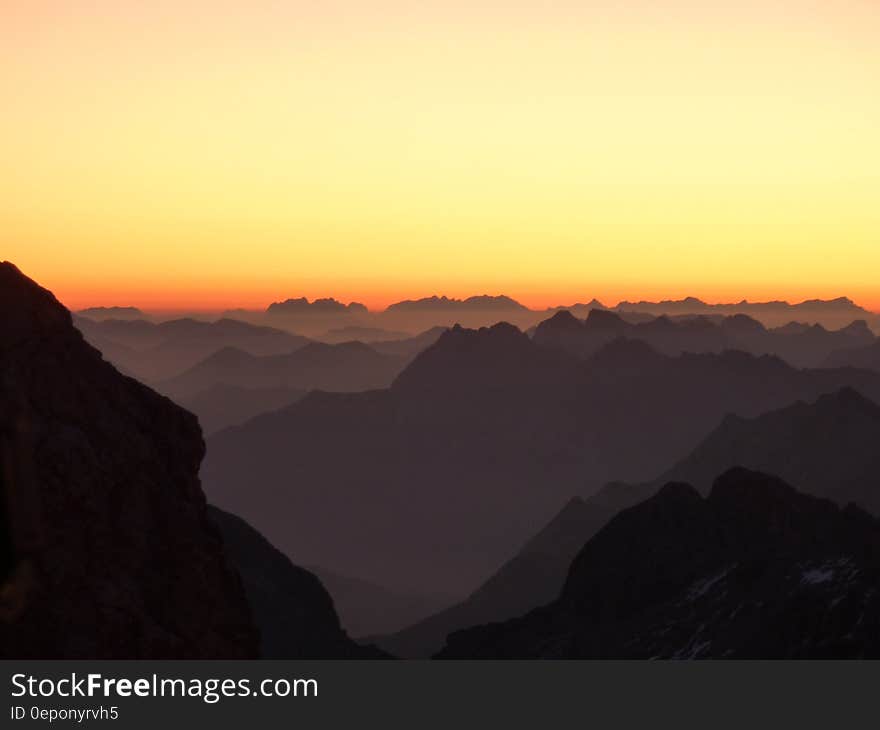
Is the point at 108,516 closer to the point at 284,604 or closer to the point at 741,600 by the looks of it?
the point at 284,604

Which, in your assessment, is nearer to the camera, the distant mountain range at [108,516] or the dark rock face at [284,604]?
the distant mountain range at [108,516]

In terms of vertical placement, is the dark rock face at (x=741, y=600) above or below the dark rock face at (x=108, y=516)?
below

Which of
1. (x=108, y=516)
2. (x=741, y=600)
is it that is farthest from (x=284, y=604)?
(x=108, y=516)

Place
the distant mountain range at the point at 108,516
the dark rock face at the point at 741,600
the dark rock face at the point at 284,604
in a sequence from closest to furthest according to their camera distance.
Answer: the distant mountain range at the point at 108,516
the dark rock face at the point at 741,600
the dark rock face at the point at 284,604

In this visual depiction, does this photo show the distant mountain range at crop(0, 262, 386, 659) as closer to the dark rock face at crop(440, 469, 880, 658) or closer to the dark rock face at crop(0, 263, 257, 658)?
the dark rock face at crop(0, 263, 257, 658)

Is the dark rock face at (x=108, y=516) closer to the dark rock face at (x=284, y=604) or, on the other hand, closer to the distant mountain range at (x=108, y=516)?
the distant mountain range at (x=108, y=516)

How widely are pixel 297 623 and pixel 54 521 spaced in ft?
339

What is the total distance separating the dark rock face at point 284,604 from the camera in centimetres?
15962

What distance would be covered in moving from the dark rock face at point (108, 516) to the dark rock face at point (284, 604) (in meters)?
82.7

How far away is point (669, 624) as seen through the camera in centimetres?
16688

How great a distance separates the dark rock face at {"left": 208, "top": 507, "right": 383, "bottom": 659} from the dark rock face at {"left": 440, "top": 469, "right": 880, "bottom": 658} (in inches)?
1152

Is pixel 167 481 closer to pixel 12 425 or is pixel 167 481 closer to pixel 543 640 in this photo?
pixel 12 425

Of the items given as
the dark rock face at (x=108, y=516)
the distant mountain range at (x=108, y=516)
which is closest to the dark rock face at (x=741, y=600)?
the distant mountain range at (x=108, y=516)
